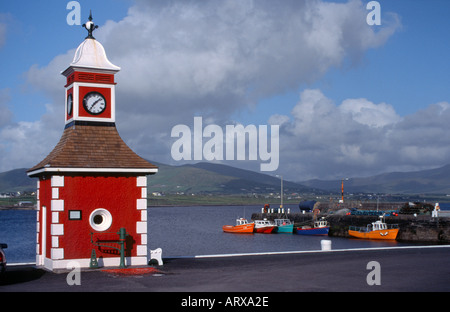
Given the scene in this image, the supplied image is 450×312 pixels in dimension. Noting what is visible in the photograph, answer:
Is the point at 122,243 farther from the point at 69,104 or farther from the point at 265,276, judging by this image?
the point at 69,104

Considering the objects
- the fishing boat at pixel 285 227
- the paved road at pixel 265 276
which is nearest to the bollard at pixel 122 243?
the paved road at pixel 265 276

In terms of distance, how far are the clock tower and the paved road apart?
1.14m

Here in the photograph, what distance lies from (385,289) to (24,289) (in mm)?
10227

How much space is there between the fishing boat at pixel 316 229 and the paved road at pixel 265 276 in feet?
218

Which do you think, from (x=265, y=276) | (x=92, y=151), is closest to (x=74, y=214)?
(x=92, y=151)

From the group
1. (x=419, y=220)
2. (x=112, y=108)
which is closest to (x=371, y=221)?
(x=419, y=220)

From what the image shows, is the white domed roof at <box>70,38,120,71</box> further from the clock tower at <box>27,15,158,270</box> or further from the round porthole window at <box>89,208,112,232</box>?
the round porthole window at <box>89,208,112,232</box>

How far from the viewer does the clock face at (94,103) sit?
21.4 meters

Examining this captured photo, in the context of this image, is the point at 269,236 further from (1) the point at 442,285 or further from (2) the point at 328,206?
(1) the point at 442,285

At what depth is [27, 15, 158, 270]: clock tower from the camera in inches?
781

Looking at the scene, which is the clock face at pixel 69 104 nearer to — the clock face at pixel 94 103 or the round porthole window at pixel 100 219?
the clock face at pixel 94 103

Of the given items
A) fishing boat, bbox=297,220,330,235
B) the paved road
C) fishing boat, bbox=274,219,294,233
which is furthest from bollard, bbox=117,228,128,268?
fishing boat, bbox=274,219,294,233

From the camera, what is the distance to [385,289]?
50.2 feet

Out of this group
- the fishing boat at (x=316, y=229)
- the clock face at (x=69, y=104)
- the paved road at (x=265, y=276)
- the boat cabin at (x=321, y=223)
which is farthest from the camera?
the boat cabin at (x=321, y=223)
